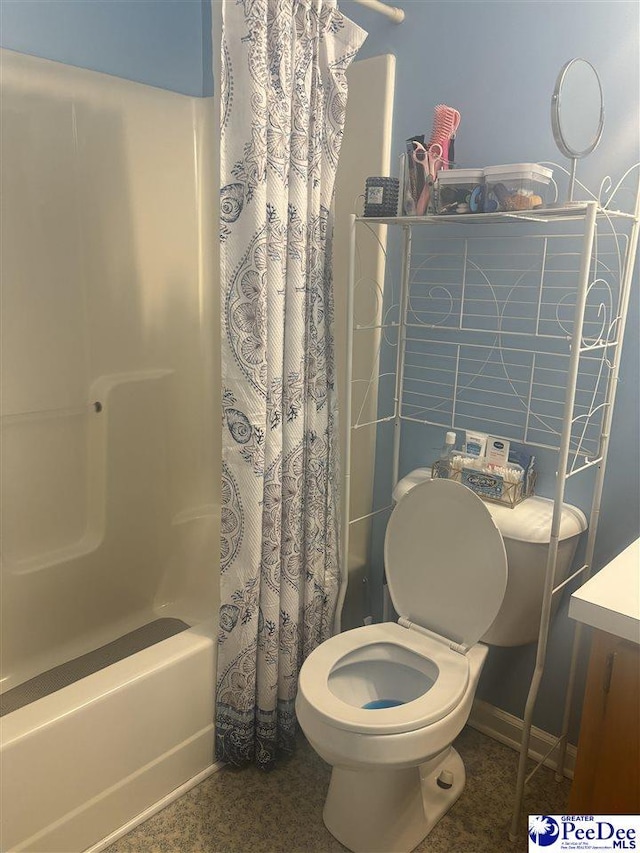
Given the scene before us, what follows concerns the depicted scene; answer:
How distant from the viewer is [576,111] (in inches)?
57.0

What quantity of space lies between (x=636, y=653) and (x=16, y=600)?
5.78ft

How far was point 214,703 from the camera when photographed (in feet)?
6.03

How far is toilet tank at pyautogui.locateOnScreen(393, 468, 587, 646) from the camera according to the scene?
1.67 m

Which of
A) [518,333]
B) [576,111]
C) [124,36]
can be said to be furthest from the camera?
[124,36]

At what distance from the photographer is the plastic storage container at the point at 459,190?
155 cm

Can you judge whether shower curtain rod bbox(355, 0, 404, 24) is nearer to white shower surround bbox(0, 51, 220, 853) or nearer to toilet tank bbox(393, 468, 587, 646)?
white shower surround bbox(0, 51, 220, 853)

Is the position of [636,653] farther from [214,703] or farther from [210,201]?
[210,201]

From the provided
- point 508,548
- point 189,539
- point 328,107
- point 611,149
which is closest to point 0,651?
point 189,539

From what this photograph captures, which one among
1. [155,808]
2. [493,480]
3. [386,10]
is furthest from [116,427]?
[386,10]

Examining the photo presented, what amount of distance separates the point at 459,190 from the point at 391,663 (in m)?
1.24

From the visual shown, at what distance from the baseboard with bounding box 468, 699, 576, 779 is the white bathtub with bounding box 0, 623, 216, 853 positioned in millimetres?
849

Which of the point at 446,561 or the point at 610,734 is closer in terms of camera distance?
the point at 610,734

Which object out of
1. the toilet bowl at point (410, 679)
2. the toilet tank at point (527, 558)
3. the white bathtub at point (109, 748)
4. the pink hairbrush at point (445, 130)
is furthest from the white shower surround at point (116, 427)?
the toilet tank at point (527, 558)

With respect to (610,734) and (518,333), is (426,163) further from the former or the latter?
(610,734)
